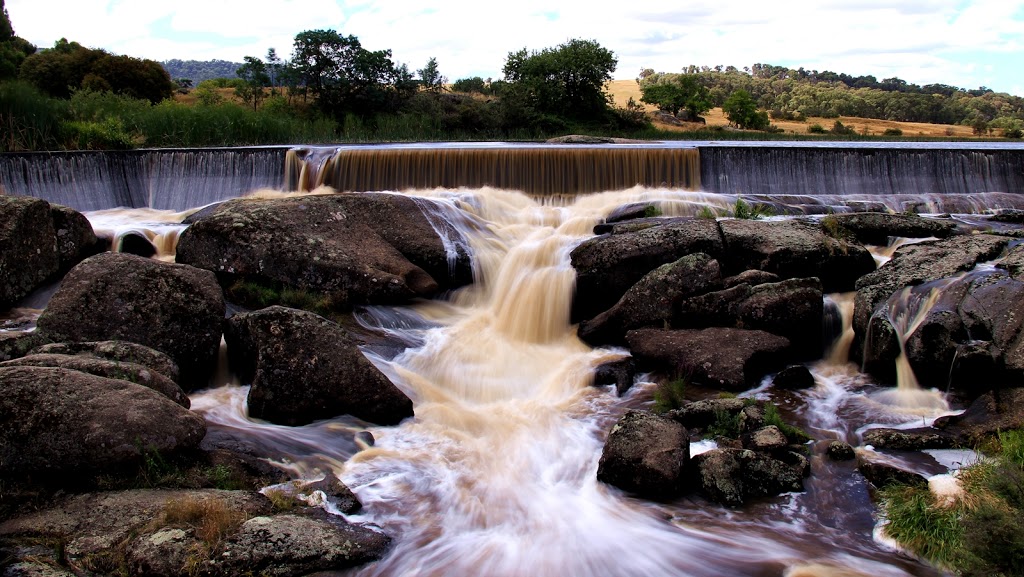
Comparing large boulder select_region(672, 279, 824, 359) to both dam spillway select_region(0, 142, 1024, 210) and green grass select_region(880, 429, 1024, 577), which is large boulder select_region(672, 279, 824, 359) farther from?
dam spillway select_region(0, 142, 1024, 210)

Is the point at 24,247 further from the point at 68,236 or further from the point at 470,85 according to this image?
the point at 470,85

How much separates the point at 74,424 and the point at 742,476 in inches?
230

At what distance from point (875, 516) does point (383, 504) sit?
435 cm

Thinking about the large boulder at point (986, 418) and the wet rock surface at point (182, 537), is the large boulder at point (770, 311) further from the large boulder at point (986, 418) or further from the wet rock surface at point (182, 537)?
the wet rock surface at point (182, 537)

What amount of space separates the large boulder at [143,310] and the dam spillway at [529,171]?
Result: 9.68 metres

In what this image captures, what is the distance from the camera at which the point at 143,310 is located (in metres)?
9.42

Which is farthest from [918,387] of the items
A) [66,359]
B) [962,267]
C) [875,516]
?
[66,359]

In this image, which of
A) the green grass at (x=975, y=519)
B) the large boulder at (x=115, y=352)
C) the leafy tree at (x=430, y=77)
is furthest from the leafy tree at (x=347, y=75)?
the green grass at (x=975, y=519)

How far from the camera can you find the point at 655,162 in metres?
19.3

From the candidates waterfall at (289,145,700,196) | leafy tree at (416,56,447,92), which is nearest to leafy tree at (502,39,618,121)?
leafy tree at (416,56,447,92)

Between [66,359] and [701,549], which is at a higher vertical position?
[66,359]

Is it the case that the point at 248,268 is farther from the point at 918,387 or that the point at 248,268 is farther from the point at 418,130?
the point at 418,130

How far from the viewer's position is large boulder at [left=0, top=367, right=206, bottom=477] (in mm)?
6324

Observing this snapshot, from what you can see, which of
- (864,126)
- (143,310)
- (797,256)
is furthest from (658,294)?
(864,126)
